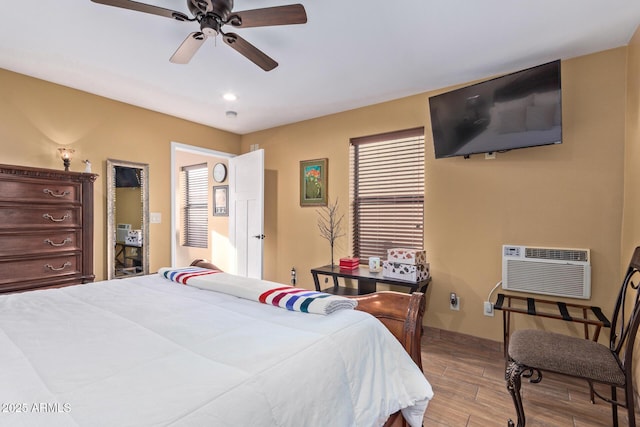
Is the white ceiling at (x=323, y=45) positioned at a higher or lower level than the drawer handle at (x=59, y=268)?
higher

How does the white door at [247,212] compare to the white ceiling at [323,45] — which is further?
the white door at [247,212]

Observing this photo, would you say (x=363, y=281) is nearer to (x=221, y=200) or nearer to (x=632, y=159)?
(x=632, y=159)

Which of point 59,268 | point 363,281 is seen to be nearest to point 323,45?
point 363,281

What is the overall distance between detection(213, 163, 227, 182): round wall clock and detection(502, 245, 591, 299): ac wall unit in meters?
3.95

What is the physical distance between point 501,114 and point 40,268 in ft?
12.9

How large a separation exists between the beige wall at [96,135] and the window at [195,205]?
1190 millimetres

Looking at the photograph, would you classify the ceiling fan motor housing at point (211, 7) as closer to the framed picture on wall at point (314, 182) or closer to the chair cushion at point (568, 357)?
the framed picture on wall at point (314, 182)

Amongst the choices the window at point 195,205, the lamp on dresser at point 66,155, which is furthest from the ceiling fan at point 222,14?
the window at point 195,205

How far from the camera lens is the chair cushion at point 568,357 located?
1514 mm

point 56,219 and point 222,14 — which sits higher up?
point 222,14

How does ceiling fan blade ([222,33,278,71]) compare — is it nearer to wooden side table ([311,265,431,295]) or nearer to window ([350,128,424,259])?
window ([350,128,424,259])

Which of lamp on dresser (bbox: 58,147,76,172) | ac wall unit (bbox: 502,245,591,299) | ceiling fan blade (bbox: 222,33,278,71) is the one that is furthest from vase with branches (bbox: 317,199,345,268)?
lamp on dresser (bbox: 58,147,76,172)

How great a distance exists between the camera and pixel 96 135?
3.21 meters

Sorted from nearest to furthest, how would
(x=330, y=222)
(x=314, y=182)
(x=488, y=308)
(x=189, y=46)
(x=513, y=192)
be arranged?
(x=189, y=46)
(x=513, y=192)
(x=488, y=308)
(x=330, y=222)
(x=314, y=182)
